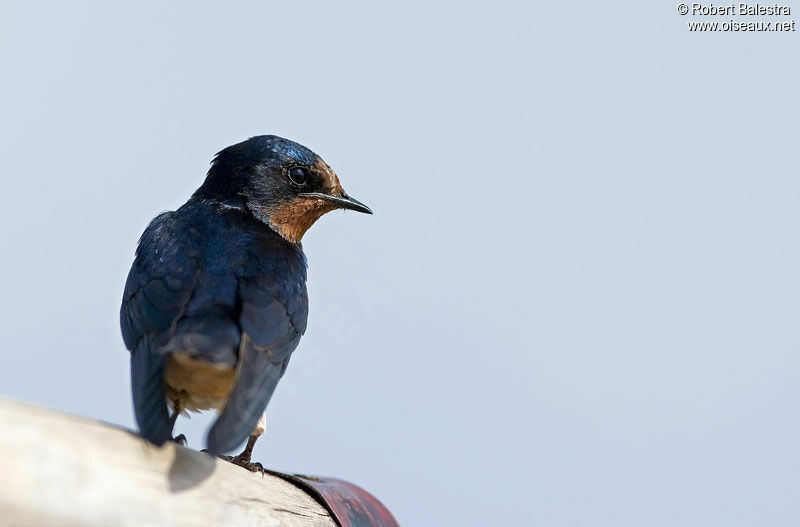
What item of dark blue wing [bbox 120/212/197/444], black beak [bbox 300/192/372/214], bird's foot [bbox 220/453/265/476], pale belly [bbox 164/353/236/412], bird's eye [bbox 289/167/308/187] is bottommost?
bird's foot [bbox 220/453/265/476]

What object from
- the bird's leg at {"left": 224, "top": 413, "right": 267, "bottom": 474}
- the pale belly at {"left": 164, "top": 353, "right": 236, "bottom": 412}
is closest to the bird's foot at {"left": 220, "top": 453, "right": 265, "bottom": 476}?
the bird's leg at {"left": 224, "top": 413, "right": 267, "bottom": 474}

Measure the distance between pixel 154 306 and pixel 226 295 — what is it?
20 centimetres

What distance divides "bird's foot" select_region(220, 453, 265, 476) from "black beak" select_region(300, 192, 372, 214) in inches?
42.0

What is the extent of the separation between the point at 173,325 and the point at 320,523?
653mm

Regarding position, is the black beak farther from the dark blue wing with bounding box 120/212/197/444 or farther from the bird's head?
the dark blue wing with bounding box 120/212/197/444

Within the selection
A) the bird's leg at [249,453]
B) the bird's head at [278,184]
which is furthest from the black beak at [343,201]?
the bird's leg at [249,453]

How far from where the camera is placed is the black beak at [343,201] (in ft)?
12.7

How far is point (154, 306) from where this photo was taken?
2.93 metres

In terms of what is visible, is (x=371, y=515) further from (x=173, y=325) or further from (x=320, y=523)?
(x=173, y=325)

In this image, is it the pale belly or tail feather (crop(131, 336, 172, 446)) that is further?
the pale belly

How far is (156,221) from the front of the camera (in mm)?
3586

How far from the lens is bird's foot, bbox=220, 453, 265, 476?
2.92 meters

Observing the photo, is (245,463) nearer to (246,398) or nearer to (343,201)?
(246,398)

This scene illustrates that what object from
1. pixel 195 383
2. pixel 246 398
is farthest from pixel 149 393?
pixel 195 383
